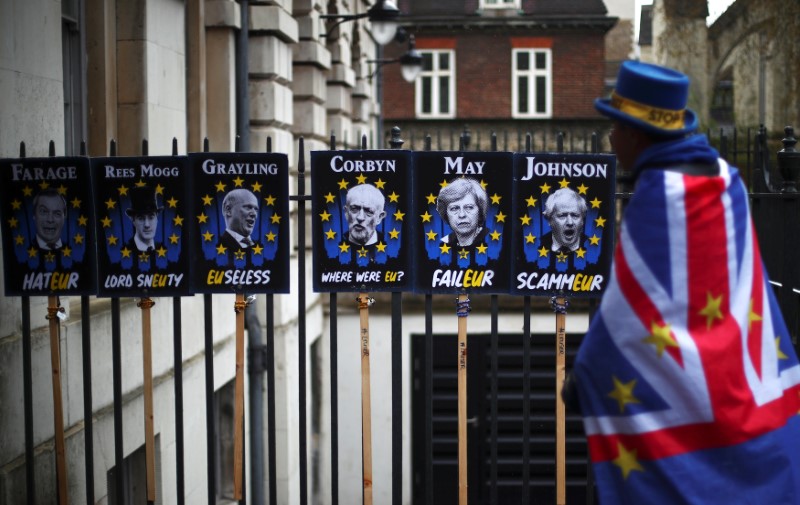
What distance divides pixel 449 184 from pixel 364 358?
909 mm

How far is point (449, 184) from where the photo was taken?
527 centimetres

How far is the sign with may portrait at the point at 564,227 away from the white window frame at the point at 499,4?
3138cm

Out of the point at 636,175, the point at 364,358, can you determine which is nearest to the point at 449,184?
the point at 364,358

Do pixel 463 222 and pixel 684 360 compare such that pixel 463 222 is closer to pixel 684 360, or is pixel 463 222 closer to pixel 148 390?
pixel 148 390

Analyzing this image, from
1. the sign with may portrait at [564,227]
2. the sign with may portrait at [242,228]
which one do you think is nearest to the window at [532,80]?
the sign with may portrait at [564,227]

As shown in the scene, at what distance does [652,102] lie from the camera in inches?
146

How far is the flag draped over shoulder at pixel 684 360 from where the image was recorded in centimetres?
364

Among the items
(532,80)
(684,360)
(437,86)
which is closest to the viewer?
(684,360)

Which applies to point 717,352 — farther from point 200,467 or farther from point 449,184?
point 200,467

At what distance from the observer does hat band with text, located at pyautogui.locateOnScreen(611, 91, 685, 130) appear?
3717 millimetres

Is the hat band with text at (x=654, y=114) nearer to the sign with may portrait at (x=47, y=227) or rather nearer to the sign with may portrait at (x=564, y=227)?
the sign with may portrait at (x=564, y=227)

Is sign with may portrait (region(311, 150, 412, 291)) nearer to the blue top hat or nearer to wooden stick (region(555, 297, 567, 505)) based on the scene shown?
wooden stick (region(555, 297, 567, 505))

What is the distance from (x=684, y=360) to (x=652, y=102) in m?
0.85

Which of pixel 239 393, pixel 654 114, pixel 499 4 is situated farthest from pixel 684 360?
pixel 499 4
